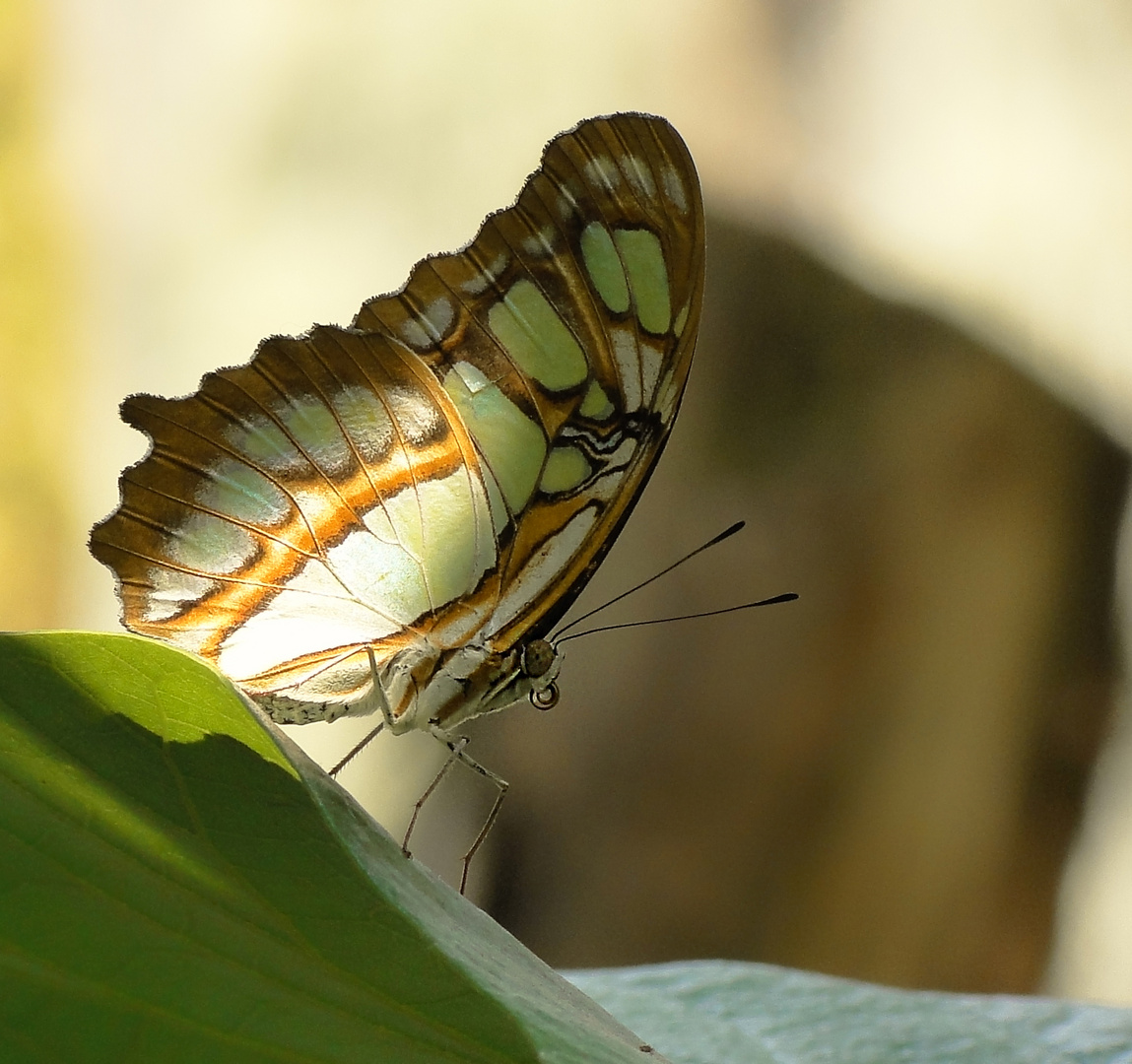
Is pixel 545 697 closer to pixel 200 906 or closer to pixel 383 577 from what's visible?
pixel 383 577

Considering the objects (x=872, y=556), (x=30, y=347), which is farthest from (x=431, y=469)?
(x=30, y=347)

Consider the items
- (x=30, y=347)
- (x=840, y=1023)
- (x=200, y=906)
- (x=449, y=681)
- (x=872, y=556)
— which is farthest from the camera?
(x=30, y=347)

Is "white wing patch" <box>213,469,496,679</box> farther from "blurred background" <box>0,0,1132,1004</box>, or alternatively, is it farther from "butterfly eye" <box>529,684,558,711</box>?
"blurred background" <box>0,0,1132,1004</box>

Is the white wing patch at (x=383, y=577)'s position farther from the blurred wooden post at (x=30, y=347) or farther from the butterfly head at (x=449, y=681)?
the blurred wooden post at (x=30, y=347)

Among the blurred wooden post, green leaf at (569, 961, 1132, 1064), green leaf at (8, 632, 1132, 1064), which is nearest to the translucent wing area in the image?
green leaf at (569, 961, 1132, 1064)

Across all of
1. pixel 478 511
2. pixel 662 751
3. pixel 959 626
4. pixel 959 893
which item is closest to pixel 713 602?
pixel 662 751

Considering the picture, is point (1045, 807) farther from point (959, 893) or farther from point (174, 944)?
point (174, 944)
